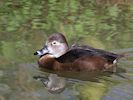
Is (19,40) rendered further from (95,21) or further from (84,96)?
(84,96)

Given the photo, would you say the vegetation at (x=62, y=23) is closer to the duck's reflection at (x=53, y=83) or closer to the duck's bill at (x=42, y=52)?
the duck's bill at (x=42, y=52)

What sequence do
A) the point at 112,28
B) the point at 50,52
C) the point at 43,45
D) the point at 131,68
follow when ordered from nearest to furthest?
the point at 131,68
the point at 50,52
the point at 43,45
the point at 112,28

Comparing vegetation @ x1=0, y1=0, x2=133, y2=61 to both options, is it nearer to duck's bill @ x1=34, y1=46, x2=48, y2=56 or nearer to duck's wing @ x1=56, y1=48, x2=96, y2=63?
duck's bill @ x1=34, y1=46, x2=48, y2=56

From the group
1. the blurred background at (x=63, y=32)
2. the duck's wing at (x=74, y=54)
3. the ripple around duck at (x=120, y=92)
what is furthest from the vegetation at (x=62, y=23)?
the ripple around duck at (x=120, y=92)

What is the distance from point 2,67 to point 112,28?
292 centimetres

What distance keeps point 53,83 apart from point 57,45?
1.05 meters

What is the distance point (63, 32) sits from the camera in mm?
9320

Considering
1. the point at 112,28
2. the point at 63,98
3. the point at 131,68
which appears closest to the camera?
the point at 63,98

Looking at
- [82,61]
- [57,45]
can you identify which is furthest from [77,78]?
[57,45]

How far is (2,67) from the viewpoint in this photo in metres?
7.36

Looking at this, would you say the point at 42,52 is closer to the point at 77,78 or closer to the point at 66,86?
the point at 77,78

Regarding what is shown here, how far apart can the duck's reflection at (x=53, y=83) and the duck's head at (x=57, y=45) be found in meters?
0.61

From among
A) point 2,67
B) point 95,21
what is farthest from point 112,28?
point 2,67

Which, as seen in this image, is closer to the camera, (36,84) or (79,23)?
(36,84)
